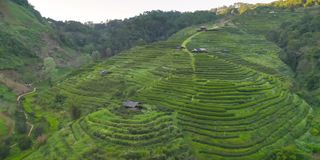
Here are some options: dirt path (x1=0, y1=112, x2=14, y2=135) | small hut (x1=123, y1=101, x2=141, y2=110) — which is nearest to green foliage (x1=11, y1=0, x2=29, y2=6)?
dirt path (x1=0, y1=112, x2=14, y2=135)

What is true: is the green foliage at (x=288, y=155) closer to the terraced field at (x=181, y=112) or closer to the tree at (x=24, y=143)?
the terraced field at (x=181, y=112)

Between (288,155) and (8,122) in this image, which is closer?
(288,155)

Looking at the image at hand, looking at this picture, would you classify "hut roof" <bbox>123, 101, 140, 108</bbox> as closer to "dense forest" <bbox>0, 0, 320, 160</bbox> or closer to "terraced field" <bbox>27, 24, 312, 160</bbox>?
"dense forest" <bbox>0, 0, 320, 160</bbox>

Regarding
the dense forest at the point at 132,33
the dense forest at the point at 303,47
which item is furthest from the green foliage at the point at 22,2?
the dense forest at the point at 303,47

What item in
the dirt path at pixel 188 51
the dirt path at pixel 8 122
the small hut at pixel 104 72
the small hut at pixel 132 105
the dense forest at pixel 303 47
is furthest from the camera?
the small hut at pixel 104 72

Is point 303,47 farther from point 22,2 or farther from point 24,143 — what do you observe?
point 22,2

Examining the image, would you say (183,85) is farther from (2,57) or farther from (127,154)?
(2,57)

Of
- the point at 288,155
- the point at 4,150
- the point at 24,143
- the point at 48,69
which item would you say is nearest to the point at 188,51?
the point at 48,69

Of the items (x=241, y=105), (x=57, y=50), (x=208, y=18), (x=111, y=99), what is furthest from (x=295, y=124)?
(x=208, y=18)
